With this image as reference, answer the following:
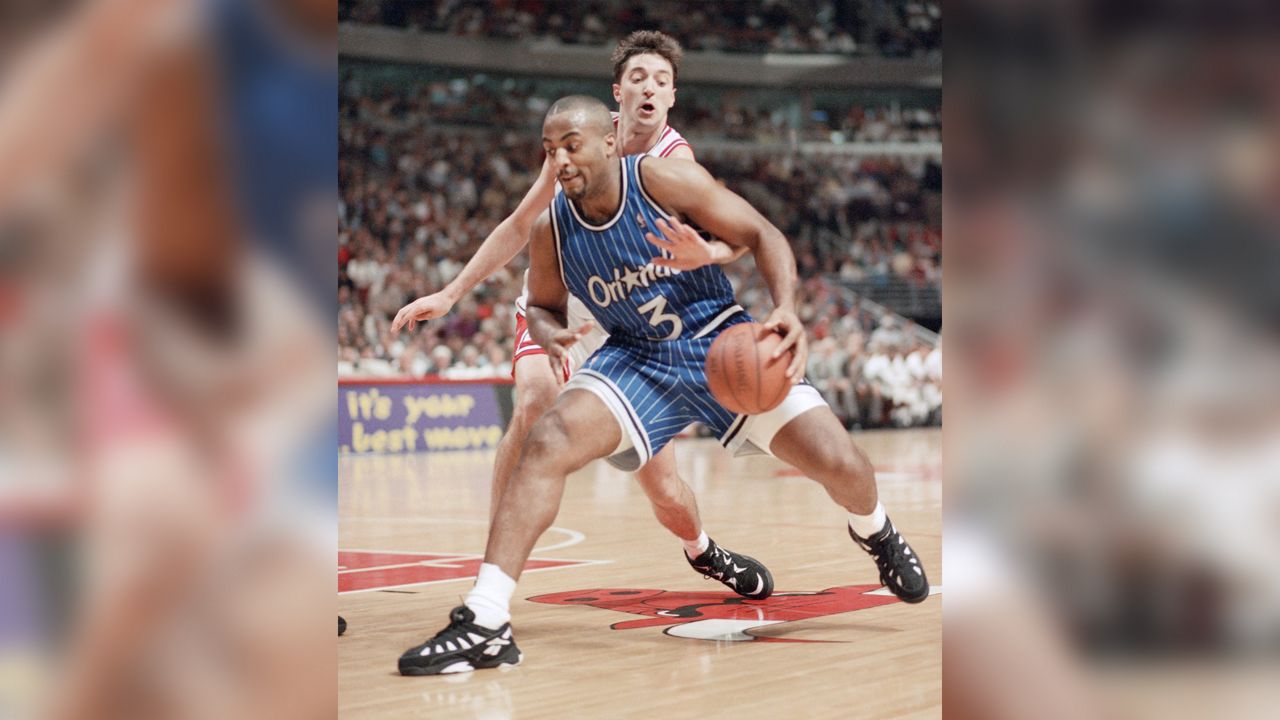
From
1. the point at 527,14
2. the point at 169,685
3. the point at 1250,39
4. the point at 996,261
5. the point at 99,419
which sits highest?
the point at 527,14

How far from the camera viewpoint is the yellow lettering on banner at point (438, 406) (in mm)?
15719

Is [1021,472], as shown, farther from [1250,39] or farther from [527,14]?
[527,14]

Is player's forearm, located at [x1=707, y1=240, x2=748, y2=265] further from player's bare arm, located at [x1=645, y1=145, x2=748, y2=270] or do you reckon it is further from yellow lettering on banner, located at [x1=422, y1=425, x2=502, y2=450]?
yellow lettering on banner, located at [x1=422, y1=425, x2=502, y2=450]

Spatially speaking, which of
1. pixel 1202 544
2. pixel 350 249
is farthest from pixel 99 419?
pixel 350 249

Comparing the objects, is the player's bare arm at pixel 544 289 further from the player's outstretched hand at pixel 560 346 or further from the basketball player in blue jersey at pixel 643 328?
the player's outstretched hand at pixel 560 346

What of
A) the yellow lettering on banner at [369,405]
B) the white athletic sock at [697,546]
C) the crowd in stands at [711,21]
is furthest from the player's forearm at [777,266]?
the crowd in stands at [711,21]

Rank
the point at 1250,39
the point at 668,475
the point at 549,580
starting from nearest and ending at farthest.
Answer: the point at 1250,39 → the point at 668,475 → the point at 549,580

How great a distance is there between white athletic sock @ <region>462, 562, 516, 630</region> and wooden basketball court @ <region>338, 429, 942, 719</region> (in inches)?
6.0

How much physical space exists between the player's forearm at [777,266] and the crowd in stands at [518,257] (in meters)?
11.6

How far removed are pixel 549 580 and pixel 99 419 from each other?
5136 millimetres

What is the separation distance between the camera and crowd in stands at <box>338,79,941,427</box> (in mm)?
18812

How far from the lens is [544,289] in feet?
16.0

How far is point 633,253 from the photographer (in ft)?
15.1

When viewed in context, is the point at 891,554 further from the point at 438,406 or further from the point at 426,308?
the point at 438,406
